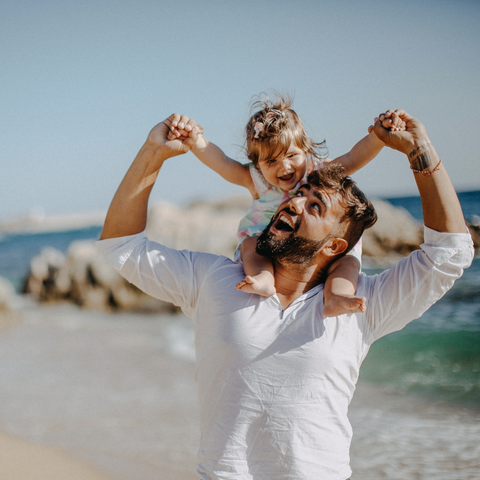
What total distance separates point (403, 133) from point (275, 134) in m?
0.90

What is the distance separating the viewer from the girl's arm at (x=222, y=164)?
8.85ft

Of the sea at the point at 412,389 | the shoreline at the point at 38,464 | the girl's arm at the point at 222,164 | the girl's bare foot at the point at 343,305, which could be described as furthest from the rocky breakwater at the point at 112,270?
the girl's bare foot at the point at 343,305

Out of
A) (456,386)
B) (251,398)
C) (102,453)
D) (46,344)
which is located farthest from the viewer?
(46,344)

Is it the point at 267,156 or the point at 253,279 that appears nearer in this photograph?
the point at 253,279

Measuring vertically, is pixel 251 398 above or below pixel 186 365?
Result: above

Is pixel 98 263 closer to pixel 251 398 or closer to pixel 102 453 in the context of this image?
pixel 102 453

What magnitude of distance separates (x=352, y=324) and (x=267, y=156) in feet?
4.16

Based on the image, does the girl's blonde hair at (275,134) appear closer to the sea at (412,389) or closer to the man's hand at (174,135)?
the man's hand at (174,135)

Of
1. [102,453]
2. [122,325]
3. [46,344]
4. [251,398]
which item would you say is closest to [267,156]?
[251,398]

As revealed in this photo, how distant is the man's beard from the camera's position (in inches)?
77.7

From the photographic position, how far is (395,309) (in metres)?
1.80

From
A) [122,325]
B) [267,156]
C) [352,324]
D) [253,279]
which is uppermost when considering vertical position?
[267,156]

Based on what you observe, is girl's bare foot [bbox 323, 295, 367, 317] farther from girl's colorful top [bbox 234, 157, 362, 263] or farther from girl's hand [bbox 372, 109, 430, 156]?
girl's colorful top [bbox 234, 157, 362, 263]

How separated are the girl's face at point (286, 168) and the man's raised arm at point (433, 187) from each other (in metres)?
0.86
